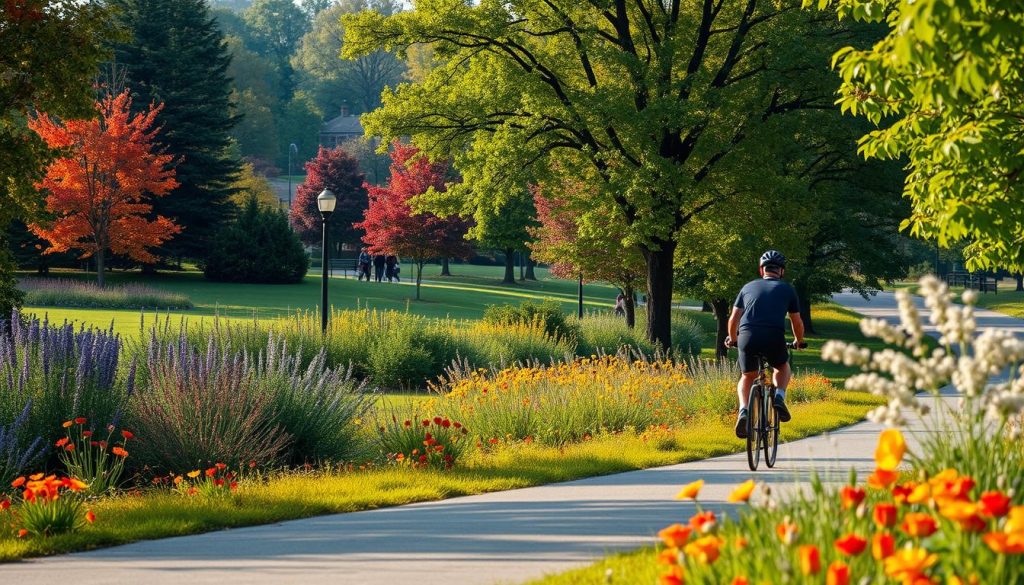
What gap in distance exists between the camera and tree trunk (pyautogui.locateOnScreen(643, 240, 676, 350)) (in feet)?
92.7

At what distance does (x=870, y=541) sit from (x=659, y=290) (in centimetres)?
2364

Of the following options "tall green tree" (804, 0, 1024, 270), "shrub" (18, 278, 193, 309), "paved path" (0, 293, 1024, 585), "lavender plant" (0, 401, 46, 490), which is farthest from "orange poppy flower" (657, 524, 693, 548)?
"shrub" (18, 278, 193, 309)

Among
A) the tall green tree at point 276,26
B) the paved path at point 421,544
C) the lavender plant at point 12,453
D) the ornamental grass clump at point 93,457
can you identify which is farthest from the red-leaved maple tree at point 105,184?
the tall green tree at point 276,26

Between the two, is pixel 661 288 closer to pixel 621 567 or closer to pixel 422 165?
pixel 621 567

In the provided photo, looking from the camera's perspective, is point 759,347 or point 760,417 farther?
point 760,417

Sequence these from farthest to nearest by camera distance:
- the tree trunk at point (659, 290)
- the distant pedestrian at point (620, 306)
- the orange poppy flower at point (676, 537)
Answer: the distant pedestrian at point (620, 306) < the tree trunk at point (659, 290) < the orange poppy flower at point (676, 537)

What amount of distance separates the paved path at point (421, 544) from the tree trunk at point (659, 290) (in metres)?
17.5

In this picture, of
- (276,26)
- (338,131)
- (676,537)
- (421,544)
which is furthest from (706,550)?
(276,26)

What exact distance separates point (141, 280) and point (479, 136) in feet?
111

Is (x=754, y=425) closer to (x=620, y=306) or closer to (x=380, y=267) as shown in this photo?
(x=620, y=306)

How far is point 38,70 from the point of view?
1523 centimetres

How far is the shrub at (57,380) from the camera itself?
1087cm

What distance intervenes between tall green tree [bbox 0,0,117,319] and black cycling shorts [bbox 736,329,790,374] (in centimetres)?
906

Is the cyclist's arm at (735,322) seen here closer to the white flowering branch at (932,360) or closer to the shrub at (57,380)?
the shrub at (57,380)
